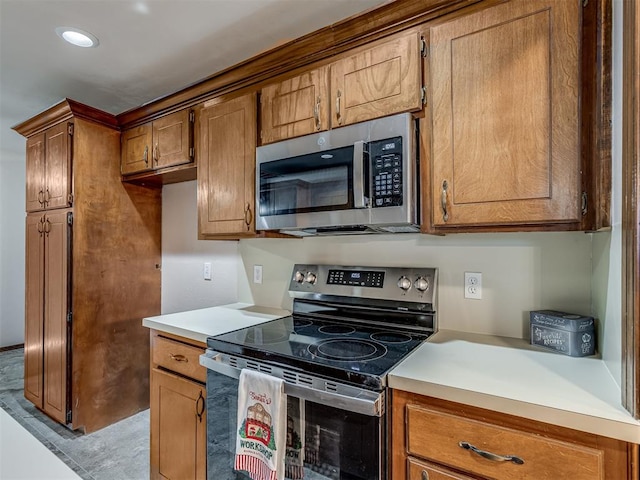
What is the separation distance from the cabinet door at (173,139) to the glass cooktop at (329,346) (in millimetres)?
1198

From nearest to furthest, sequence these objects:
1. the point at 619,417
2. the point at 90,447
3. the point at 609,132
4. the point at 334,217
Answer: the point at 619,417 → the point at 609,132 → the point at 334,217 → the point at 90,447

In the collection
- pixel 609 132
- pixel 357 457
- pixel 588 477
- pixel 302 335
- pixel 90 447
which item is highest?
pixel 609 132

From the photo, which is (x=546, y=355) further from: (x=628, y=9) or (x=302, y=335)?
(x=628, y=9)

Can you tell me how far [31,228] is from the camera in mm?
2771

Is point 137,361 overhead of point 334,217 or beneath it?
beneath

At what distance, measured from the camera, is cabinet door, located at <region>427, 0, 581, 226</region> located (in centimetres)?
111

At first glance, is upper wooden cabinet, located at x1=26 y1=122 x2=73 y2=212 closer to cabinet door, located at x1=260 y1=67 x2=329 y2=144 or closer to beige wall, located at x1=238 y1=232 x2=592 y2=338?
cabinet door, located at x1=260 y1=67 x2=329 y2=144

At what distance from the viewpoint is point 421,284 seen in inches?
62.3

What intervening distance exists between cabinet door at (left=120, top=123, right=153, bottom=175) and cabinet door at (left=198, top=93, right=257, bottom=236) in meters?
0.58

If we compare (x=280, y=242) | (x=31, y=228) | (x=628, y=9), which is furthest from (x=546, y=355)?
(x=31, y=228)

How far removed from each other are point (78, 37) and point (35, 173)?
53.4 inches

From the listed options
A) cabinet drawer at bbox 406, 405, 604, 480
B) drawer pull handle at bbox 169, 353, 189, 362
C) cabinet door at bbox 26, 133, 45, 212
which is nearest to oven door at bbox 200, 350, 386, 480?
cabinet drawer at bbox 406, 405, 604, 480

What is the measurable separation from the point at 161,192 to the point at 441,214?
2.38 m

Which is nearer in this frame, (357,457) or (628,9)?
(628,9)
